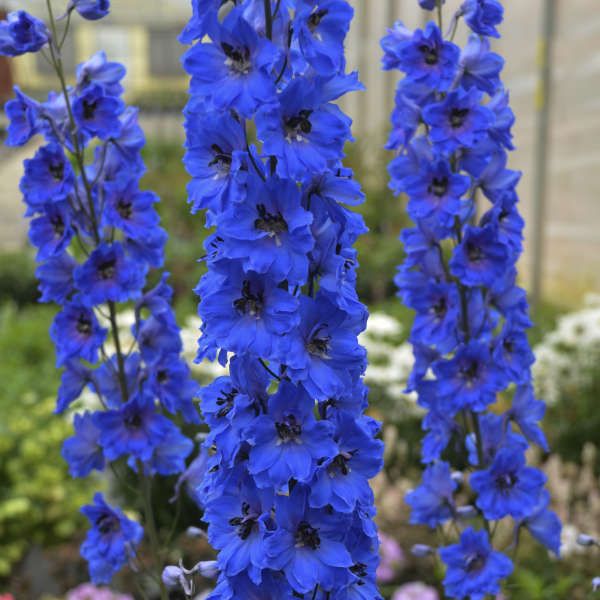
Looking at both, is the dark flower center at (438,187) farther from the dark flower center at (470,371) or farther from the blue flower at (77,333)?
the blue flower at (77,333)

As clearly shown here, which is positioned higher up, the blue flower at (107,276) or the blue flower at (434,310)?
the blue flower at (107,276)

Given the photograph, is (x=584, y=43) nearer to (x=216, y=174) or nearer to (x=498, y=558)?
(x=498, y=558)

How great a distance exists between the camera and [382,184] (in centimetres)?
1121

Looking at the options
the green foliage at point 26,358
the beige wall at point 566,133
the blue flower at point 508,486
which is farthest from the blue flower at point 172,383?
the beige wall at point 566,133

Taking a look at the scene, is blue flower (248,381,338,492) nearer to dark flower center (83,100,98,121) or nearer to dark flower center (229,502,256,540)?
dark flower center (229,502,256,540)

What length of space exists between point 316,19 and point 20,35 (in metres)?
0.90

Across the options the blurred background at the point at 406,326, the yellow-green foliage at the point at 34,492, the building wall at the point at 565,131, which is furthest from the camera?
the building wall at the point at 565,131

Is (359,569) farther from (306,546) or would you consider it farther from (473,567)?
(473,567)

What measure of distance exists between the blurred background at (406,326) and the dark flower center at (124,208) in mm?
410

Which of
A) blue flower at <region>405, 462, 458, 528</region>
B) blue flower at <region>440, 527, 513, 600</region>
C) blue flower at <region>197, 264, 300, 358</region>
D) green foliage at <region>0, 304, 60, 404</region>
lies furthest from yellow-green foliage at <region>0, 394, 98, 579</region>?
blue flower at <region>197, 264, 300, 358</region>

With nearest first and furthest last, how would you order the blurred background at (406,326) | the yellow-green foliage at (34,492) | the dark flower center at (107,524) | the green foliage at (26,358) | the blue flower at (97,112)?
1. the blue flower at (97,112)
2. the dark flower center at (107,524)
3. the blurred background at (406,326)
4. the yellow-green foliage at (34,492)
5. the green foliage at (26,358)

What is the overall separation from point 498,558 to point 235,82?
4.01ft

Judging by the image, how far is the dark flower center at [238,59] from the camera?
3.60 feet

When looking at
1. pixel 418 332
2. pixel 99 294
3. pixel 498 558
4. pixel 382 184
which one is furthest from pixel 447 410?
pixel 382 184
